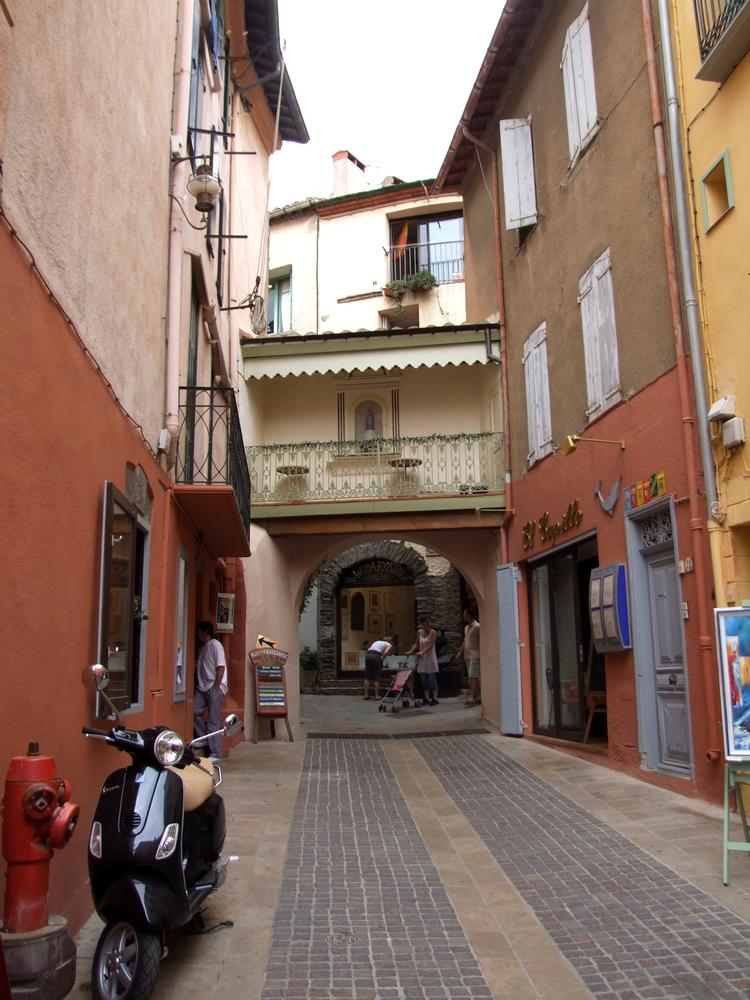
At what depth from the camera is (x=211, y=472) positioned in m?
8.91

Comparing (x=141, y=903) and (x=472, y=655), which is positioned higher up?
(x=472, y=655)

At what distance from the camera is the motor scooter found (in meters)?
3.82

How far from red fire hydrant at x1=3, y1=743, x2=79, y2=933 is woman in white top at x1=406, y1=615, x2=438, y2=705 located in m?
14.0

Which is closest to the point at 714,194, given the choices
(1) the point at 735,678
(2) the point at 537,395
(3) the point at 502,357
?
(1) the point at 735,678

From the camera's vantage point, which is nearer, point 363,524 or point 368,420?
point 363,524

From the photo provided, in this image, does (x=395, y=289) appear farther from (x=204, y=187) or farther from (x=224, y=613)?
(x=204, y=187)

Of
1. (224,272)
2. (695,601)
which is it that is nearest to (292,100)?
(224,272)

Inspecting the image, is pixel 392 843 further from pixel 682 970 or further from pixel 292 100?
pixel 292 100

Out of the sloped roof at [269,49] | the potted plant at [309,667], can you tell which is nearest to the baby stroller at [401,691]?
the potted plant at [309,667]

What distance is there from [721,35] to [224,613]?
933 cm

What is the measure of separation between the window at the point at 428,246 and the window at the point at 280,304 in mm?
2908

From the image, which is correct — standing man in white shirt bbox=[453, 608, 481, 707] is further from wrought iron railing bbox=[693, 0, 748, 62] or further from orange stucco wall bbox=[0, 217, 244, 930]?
orange stucco wall bbox=[0, 217, 244, 930]

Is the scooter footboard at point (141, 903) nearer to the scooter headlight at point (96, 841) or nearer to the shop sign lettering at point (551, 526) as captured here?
the scooter headlight at point (96, 841)

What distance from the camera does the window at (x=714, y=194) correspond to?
7.82 meters
